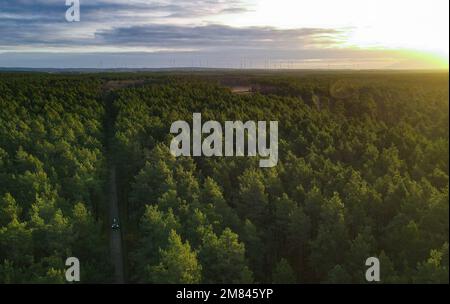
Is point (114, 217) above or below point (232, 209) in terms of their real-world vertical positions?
below

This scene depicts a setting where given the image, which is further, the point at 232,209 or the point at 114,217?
the point at 114,217

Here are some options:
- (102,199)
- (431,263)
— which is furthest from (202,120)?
(431,263)

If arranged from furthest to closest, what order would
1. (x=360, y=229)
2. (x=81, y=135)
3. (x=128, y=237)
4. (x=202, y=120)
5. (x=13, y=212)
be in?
(x=202, y=120), (x=81, y=135), (x=128, y=237), (x=13, y=212), (x=360, y=229)

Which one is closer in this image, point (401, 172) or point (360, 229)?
point (360, 229)

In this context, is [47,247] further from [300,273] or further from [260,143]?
[260,143]

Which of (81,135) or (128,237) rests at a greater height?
(81,135)

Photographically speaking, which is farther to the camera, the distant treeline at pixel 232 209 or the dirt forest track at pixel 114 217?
the dirt forest track at pixel 114 217

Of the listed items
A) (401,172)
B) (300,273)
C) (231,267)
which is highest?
(401,172)

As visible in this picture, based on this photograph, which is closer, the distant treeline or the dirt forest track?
the distant treeline
